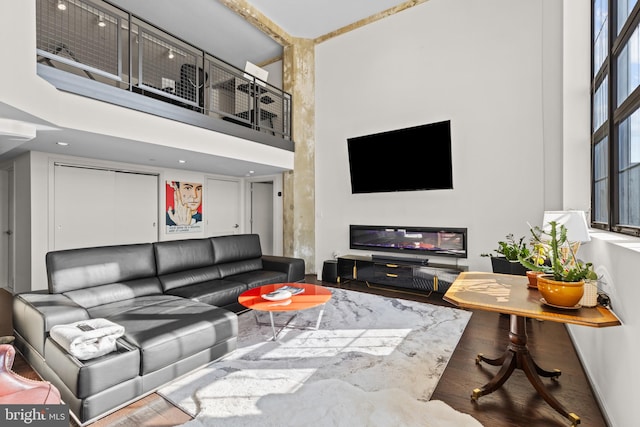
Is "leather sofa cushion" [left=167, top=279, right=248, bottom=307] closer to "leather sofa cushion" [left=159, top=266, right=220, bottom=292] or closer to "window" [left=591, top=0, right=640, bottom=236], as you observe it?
"leather sofa cushion" [left=159, top=266, right=220, bottom=292]

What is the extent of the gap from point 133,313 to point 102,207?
3357mm

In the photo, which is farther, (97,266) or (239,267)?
(239,267)

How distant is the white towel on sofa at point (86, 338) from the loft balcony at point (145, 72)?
2248 mm

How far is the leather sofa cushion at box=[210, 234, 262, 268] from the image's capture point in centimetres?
439

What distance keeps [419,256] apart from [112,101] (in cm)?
473

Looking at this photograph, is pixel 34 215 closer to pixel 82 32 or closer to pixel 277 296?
pixel 82 32

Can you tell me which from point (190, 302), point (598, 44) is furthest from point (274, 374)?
point (598, 44)

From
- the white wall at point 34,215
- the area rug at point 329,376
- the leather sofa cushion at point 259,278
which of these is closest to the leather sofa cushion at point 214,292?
the leather sofa cushion at point 259,278

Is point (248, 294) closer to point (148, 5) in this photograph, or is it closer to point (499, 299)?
point (499, 299)

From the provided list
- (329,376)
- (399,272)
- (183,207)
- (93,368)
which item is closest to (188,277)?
Result: (93,368)

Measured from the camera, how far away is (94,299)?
9.29 feet

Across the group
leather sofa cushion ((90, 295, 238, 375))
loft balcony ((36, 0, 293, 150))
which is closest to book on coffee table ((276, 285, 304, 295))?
leather sofa cushion ((90, 295, 238, 375))

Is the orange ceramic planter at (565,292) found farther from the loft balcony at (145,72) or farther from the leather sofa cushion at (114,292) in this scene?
the loft balcony at (145,72)

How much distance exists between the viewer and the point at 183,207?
622cm
